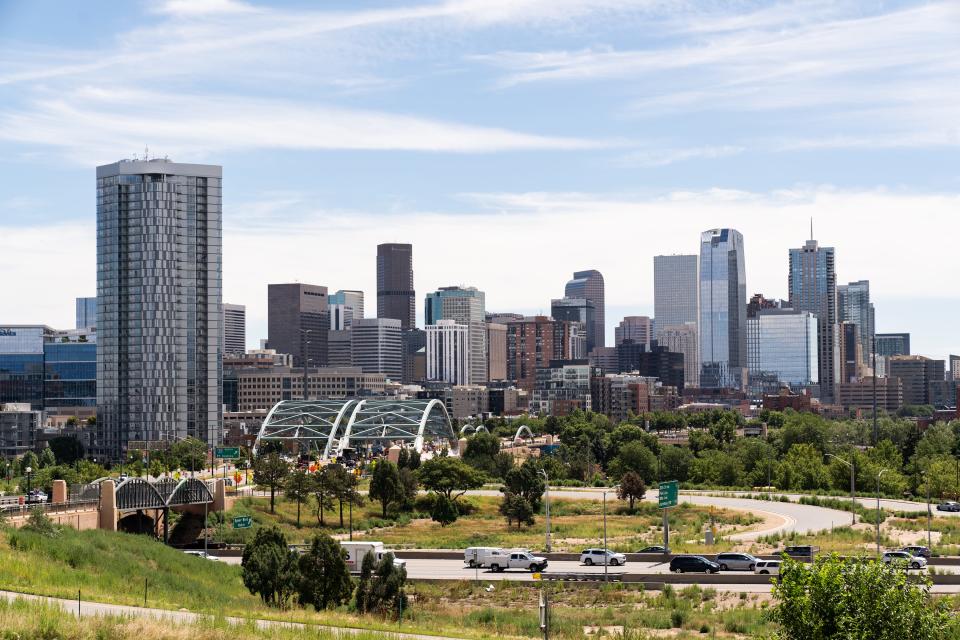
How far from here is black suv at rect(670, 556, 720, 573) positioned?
71.1 meters

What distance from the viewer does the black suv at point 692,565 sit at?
7106cm

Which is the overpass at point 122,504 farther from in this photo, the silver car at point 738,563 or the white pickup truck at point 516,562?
the silver car at point 738,563

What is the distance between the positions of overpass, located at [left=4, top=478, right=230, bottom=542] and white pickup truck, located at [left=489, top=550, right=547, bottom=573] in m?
26.3

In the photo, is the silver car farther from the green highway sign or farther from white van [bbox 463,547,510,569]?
white van [bbox 463,547,510,569]

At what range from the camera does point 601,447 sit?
190875mm

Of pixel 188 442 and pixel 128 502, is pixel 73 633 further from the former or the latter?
pixel 188 442

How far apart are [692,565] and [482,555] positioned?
12.5m

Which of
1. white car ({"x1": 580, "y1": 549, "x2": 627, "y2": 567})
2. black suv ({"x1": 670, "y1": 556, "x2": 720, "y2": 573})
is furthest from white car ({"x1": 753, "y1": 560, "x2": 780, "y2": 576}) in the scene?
white car ({"x1": 580, "y1": 549, "x2": 627, "y2": 567})

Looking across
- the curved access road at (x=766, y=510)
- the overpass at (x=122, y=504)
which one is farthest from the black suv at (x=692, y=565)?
the overpass at (x=122, y=504)

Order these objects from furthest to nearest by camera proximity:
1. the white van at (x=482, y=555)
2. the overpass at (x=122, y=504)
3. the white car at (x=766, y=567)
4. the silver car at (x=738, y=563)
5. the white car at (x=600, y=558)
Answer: the overpass at (x=122, y=504), the white van at (x=482, y=555), the white car at (x=600, y=558), the silver car at (x=738, y=563), the white car at (x=766, y=567)

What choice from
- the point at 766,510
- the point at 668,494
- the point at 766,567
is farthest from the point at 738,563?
the point at 766,510

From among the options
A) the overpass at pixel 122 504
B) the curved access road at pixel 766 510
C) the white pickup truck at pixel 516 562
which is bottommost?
the curved access road at pixel 766 510

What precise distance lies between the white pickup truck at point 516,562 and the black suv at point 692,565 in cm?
770

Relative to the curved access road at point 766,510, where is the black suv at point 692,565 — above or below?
above
